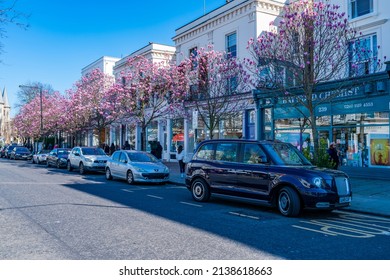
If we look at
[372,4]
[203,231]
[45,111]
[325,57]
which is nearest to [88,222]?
[203,231]

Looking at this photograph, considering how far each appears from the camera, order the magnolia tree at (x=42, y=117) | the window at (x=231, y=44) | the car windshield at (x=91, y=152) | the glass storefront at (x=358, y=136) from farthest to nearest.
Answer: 1. the magnolia tree at (x=42, y=117)
2. the window at (x=231, y=44)
3. the car windshield at (x=91, y=152)
4. the glass storefront at (x=358, y=136)

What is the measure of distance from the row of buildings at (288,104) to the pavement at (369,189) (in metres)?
0.46

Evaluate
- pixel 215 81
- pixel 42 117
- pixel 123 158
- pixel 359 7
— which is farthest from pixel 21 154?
pixel 359 7

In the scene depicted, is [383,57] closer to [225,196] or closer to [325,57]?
[325,57]

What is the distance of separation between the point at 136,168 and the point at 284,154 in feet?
24.6

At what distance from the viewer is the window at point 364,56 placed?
47.9 feet

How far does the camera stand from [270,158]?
9273 mm

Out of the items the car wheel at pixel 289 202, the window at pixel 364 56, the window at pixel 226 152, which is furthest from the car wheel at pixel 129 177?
the window at pixel 364 56

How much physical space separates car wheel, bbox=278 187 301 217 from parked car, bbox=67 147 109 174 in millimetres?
13399

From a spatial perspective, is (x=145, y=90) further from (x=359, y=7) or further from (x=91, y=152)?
(x=359, y=7)

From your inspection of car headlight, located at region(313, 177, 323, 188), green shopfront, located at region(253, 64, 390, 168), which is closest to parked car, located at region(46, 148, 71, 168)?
green shopfront, located at region(253, 64, 390, 168)

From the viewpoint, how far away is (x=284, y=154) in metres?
9.58

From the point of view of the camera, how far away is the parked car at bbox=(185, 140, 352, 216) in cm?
845

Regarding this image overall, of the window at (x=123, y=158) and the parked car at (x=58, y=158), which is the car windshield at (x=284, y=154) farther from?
the parked car at (x=58, y=158)
